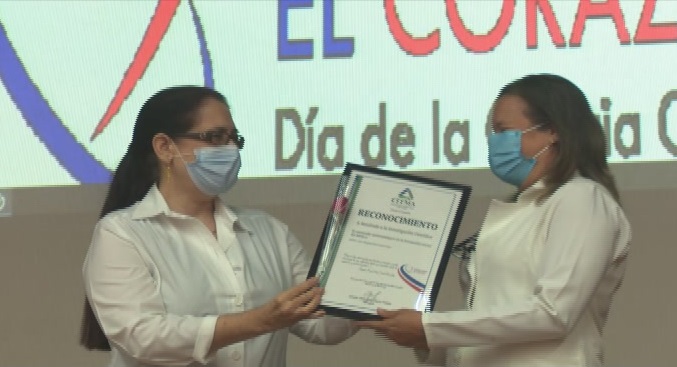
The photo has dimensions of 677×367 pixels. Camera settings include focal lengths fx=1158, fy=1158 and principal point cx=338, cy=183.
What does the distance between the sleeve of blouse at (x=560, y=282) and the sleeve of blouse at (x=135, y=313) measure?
44 cm

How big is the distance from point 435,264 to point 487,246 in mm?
106

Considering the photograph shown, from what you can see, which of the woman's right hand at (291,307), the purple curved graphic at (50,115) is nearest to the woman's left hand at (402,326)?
the woman's right hand at (291,307)

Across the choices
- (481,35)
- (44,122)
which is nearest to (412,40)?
(481,35)

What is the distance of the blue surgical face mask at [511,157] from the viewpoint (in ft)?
7.27

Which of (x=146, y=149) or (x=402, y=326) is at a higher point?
(x=146, y=149)

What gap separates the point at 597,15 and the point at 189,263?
1421 mm

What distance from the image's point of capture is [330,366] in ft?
10.5

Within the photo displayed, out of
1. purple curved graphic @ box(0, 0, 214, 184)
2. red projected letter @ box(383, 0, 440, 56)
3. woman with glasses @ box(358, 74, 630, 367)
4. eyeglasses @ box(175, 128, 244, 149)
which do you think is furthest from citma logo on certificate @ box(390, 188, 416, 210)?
purple curved graphic @ box(0, 0, 214, 184)

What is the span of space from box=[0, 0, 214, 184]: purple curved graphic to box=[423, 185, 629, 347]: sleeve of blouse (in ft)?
4.43

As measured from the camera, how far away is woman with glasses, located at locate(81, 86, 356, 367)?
2.16 meters

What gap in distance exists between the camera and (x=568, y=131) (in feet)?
7.16

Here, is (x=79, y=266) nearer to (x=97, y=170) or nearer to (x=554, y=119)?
(x=97, y=170)

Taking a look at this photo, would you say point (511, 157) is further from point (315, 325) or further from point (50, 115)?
point (50, 115)
